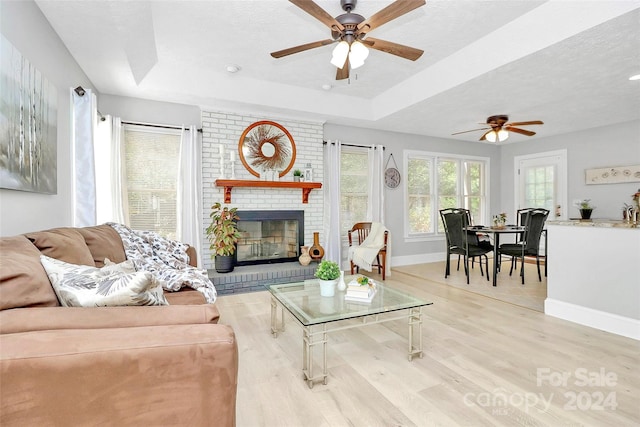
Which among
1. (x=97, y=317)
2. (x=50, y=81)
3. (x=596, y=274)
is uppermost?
(x=50, y=81)

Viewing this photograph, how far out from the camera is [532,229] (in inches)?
164

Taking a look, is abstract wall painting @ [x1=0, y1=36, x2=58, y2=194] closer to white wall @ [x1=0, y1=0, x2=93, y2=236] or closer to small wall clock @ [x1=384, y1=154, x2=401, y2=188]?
white wall @ [x1=0, y1=0, x2=93, y2=236]

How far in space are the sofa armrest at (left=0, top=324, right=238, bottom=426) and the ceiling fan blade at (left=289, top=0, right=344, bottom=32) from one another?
1.94 m

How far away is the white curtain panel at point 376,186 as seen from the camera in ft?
17.4

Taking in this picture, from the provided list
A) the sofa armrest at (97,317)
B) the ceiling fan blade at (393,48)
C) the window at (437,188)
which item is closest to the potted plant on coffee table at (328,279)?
the sofa armrest at (97,317)

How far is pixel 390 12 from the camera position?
2.03 m

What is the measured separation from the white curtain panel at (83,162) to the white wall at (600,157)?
719 centimetres

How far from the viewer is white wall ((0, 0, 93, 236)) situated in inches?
71.0

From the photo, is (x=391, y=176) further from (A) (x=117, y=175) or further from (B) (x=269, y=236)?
(A) (x=117, y=175)

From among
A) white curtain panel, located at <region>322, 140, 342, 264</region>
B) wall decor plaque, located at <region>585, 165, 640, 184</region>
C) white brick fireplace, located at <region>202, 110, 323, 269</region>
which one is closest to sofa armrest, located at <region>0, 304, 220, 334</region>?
white brick fireplace, located at <region>202, 110, 323, 269</region>

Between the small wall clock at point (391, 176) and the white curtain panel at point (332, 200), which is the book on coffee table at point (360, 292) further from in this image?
the small wall clock at point (391, 176)

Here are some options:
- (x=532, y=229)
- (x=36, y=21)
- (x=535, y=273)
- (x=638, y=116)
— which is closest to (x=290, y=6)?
(x=36, y=21)

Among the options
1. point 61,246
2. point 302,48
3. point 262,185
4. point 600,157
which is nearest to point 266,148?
point 262,185

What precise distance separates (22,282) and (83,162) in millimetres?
2382
